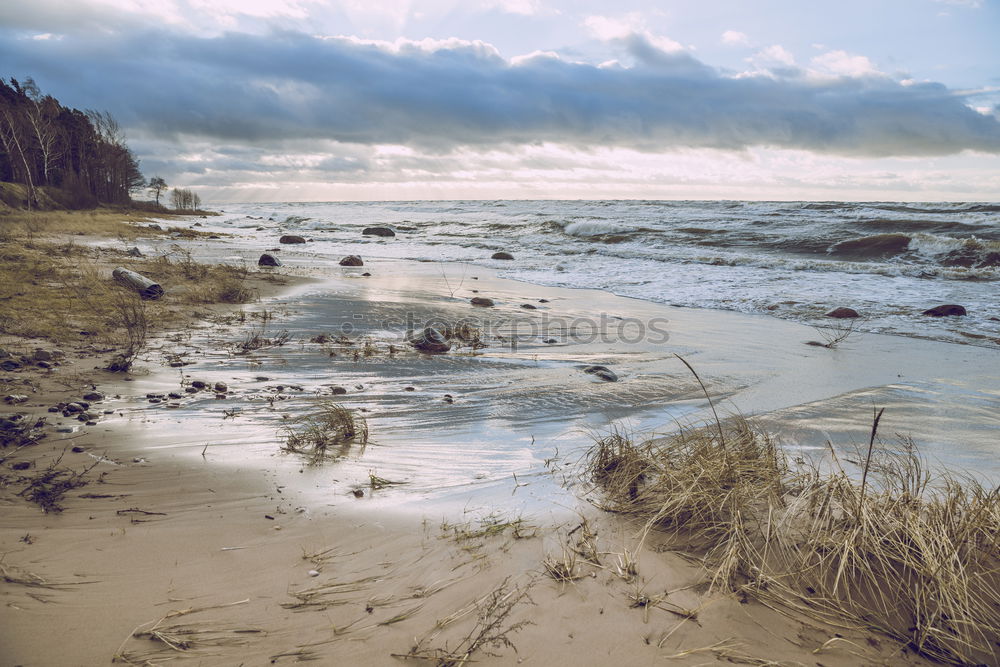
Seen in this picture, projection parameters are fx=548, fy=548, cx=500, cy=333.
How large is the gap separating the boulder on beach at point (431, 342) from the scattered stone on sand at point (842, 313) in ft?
22.5

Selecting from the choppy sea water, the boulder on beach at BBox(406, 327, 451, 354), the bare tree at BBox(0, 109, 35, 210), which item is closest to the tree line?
the bare tree at BBox(0, 109, 35, 210)

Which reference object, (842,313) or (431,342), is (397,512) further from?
(842,313)

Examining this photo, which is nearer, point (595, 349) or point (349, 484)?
point (349, 484)

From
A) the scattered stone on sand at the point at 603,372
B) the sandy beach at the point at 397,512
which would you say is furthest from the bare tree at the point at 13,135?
the scattered stone on sand at the point at 603,372

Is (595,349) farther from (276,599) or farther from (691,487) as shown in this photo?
(276,599)

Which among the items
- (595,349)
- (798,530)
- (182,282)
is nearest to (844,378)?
(595,349)

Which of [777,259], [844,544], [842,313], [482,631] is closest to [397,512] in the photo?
[482,631]

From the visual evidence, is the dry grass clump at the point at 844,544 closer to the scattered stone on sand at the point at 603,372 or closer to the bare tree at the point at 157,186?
the scattered stone on sand at the point at 603,372

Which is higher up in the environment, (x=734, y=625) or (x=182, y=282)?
(x=182, y=282)

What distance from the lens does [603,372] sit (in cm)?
541

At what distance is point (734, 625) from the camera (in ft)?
6.15

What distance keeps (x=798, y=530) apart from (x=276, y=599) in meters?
2.06

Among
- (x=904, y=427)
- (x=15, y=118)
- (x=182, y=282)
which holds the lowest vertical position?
(x=904, y=427)

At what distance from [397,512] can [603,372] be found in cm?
319
